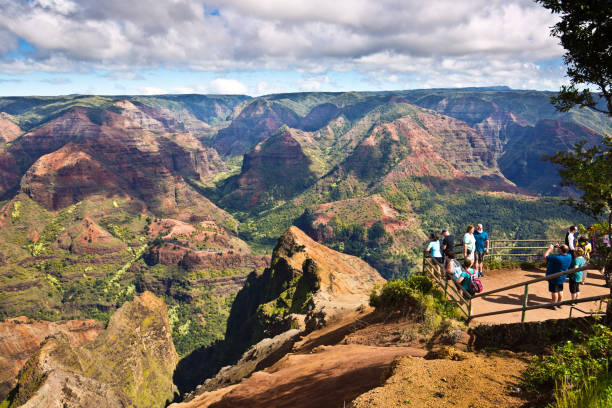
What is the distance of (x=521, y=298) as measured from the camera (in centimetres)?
1689

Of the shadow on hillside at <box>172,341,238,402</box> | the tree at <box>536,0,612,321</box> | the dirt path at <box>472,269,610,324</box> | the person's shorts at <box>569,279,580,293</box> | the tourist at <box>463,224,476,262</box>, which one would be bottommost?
the shadow on hillside at <box>172,341,238,402</box>

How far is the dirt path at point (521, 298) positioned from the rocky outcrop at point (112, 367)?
55627mm

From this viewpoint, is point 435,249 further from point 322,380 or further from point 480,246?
point 322,380

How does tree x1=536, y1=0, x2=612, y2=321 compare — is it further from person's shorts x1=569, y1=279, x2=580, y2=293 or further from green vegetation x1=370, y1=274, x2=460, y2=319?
green vegetation x1=370, y1=274, x2=460, y2=319

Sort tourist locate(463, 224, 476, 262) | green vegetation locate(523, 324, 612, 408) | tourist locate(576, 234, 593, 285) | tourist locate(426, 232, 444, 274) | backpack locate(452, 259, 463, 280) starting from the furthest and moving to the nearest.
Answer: tourist locate(426, 232, 444, 274) < tourist locate(463, 224, 476, 262) < tourist locate(576, 234, 593, 285) < backpack locate(452, 259, 463, 280) < green vegetation locate(523, 324, 612, 408)

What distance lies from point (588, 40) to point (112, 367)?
318ft

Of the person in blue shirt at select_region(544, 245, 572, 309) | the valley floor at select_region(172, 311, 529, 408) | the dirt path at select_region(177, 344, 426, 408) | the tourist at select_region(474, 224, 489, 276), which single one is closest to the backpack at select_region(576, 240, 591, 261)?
the person in blue shirt at select_region(544, 245, 572, 309)

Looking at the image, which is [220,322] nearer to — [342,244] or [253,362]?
[342,244]

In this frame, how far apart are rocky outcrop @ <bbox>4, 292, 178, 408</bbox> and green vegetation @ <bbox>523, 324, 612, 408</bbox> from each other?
5792cm

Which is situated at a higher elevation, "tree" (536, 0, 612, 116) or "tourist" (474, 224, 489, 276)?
"tree" (536, 0, 612, 116)

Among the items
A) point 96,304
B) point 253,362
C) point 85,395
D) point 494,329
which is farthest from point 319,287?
point 96,304

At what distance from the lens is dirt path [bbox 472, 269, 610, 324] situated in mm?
14256

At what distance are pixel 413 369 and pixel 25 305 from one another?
6752 inches

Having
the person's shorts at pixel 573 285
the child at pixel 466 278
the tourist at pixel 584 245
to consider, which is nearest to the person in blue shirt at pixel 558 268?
the person's shorts at pixel 573 285
